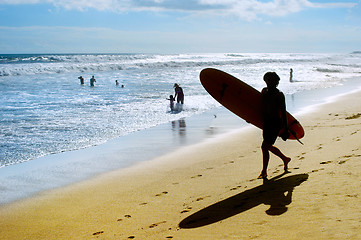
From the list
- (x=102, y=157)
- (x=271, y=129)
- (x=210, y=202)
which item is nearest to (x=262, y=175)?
(x=271, y=129)

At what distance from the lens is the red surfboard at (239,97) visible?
6551 mm

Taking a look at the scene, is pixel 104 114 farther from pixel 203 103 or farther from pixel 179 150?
pixel 179 150

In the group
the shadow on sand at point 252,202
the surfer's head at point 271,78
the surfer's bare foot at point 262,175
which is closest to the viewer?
the shadow on sand at point 252,202

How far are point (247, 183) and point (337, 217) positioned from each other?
205 cm

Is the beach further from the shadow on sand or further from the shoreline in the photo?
the shoreline

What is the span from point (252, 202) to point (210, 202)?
1.94ft

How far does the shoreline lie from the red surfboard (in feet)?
7.56

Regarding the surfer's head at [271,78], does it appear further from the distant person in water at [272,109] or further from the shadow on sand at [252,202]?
the shadow on sand at [252,202]

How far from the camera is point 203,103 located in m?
19.0

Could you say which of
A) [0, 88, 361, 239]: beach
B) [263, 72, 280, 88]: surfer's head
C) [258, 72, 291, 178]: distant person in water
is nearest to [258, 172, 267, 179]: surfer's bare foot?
[0, 88, 361, 239]: beach

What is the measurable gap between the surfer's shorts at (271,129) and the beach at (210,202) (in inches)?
23.2

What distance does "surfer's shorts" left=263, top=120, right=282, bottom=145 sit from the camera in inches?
218

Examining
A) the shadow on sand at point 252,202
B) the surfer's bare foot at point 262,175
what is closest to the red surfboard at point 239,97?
the surfer's bare foot at point 262,175

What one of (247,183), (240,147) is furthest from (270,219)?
(240,147)
